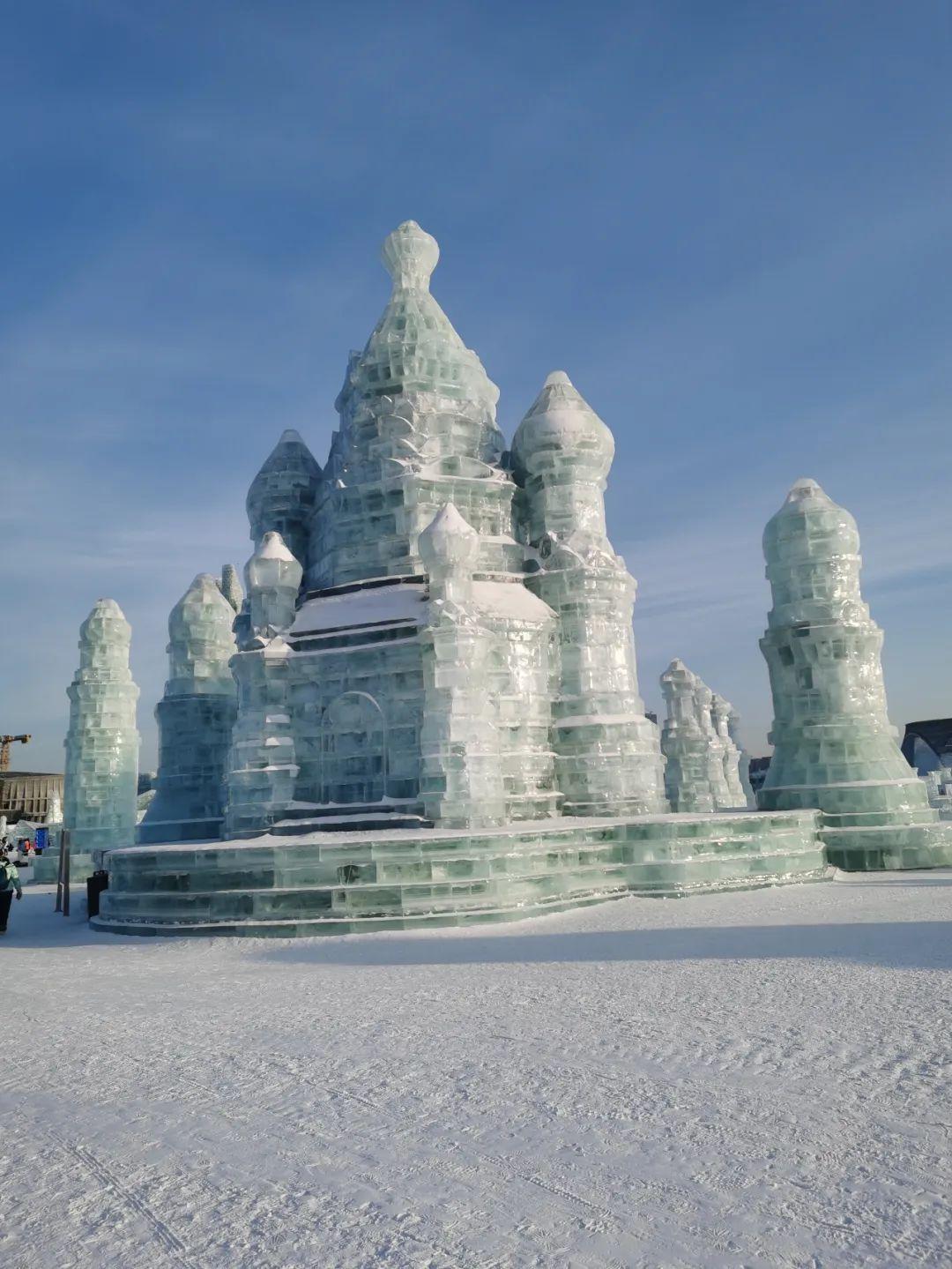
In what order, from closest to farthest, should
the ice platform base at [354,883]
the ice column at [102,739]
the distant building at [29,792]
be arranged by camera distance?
the ice platform base at [354,883], the ice column at [102,739], the distant building at [29,792]

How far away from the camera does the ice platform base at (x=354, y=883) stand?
13.5 metres

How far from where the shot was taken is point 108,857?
15383 millimetres

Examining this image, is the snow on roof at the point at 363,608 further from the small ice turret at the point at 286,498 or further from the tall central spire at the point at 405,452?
the small ice turret at the point at 286,498

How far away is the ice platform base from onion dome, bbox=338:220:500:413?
1230 centimetres

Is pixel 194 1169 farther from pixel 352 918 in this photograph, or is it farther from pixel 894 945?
pixel 352 918

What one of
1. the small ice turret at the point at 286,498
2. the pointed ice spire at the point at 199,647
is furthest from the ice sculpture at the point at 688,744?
the small ice turret at the point at 286,498

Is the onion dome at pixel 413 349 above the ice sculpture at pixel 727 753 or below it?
above

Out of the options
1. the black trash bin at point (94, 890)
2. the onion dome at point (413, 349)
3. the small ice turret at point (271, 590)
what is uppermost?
the onion dome at point (413, 349)

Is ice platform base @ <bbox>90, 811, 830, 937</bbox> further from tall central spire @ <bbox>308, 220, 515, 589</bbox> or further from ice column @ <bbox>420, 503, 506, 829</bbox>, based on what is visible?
tall central spire @ <bbox>308, 220, 515, 589</bbox>

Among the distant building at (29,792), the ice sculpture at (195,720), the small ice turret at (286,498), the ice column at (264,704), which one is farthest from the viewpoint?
the distant building at (29,792)

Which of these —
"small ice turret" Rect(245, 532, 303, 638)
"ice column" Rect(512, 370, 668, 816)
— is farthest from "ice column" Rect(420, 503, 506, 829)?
"small ice turret" Rect(245, 532, 303, 638)

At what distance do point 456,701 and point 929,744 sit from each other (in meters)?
46.1

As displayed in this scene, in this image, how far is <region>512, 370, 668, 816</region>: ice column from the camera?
1991 cm

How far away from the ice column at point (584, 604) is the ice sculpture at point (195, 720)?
34.9ft
